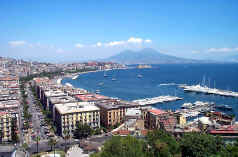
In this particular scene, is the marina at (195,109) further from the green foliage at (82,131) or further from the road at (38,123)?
the road at (38,123)

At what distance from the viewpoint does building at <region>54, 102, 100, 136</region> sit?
27.1 meters

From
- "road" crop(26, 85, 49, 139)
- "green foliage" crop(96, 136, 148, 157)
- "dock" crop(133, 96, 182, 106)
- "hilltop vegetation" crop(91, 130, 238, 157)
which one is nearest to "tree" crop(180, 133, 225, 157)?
"hilltop vegetation" crop(91, 130, 238, 157)

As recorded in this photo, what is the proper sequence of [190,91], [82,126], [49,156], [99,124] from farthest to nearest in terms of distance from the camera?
[190,91] < [99,124] < [82,126] < [49,156]

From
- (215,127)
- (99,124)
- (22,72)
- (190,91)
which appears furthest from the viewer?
(22,72)

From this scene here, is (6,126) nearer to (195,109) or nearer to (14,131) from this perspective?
(14,131)

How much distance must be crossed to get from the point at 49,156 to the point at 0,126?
9.54 metres

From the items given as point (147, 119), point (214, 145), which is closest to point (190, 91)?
point (147, 119)

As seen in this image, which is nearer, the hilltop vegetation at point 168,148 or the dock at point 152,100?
the hilltop vegetation at point 168,148

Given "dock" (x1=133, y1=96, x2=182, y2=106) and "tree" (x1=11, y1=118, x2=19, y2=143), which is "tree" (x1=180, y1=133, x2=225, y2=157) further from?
"dock" (x1=133, y1=96, x2=182, y2=106)

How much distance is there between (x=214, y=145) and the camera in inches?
696

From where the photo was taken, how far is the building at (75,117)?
89.0 feet

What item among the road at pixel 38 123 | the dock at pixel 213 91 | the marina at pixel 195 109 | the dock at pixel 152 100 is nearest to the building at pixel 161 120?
the marina at pixel 195 109

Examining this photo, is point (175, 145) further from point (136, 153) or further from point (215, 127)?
point (215, 127)

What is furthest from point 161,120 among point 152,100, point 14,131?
point 152,100
